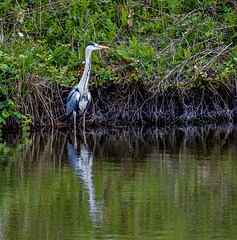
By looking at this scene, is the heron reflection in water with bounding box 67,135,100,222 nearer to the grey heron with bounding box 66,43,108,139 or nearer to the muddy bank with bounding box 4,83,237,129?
the grey heron with bounding box 66,43,108,139

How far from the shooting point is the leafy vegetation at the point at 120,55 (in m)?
12.1

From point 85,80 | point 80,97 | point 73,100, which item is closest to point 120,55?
point 85,80

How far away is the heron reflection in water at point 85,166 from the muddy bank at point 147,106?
2.52 m

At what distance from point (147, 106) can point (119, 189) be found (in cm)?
710

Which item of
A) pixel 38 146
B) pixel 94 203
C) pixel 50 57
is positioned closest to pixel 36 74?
pixel 50 57

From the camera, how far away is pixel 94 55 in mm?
13234

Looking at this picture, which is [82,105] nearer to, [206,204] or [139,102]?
[139,102]

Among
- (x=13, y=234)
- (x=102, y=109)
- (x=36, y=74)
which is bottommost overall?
(x=13, y=234)

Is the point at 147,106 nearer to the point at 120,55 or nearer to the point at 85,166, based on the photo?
the point at 120,55

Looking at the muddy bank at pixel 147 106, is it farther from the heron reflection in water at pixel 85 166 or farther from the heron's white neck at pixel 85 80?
the heron reflection in water at pixel 85 166

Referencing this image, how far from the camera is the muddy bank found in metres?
12.8

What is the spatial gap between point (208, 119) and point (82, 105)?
317 centimetres

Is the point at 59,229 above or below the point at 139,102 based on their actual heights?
below

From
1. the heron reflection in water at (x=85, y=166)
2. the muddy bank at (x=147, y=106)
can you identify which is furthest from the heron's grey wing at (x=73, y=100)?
the heron reflection in water at (x=85, y=166)
